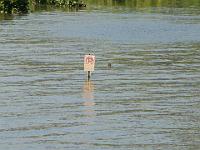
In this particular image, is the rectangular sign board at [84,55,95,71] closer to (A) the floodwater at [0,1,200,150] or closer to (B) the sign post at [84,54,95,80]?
(B) the sign post at [84,54,95,80]

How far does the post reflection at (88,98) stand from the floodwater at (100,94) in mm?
30

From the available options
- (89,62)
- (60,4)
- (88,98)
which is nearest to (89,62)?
(89,62)

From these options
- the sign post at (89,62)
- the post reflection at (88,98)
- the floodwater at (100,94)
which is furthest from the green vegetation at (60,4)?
the post reflection at (88,98)

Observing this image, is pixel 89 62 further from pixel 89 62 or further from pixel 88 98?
pixel 88 98

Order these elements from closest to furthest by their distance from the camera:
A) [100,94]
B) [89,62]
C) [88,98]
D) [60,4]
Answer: [88,98], [100,94], [89,62], [60,4]

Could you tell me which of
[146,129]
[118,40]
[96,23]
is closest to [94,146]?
[146,129]

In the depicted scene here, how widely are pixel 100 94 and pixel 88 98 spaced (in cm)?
97

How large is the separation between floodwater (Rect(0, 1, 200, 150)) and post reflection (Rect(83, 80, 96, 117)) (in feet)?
0.10

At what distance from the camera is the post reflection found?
74.8 ft

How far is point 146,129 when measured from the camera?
20266 mm

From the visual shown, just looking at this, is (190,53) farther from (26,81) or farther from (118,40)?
(26,81)

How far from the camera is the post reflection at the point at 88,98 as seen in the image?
74.8 ft

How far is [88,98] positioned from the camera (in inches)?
1006

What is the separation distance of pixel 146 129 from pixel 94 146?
8.02ft
